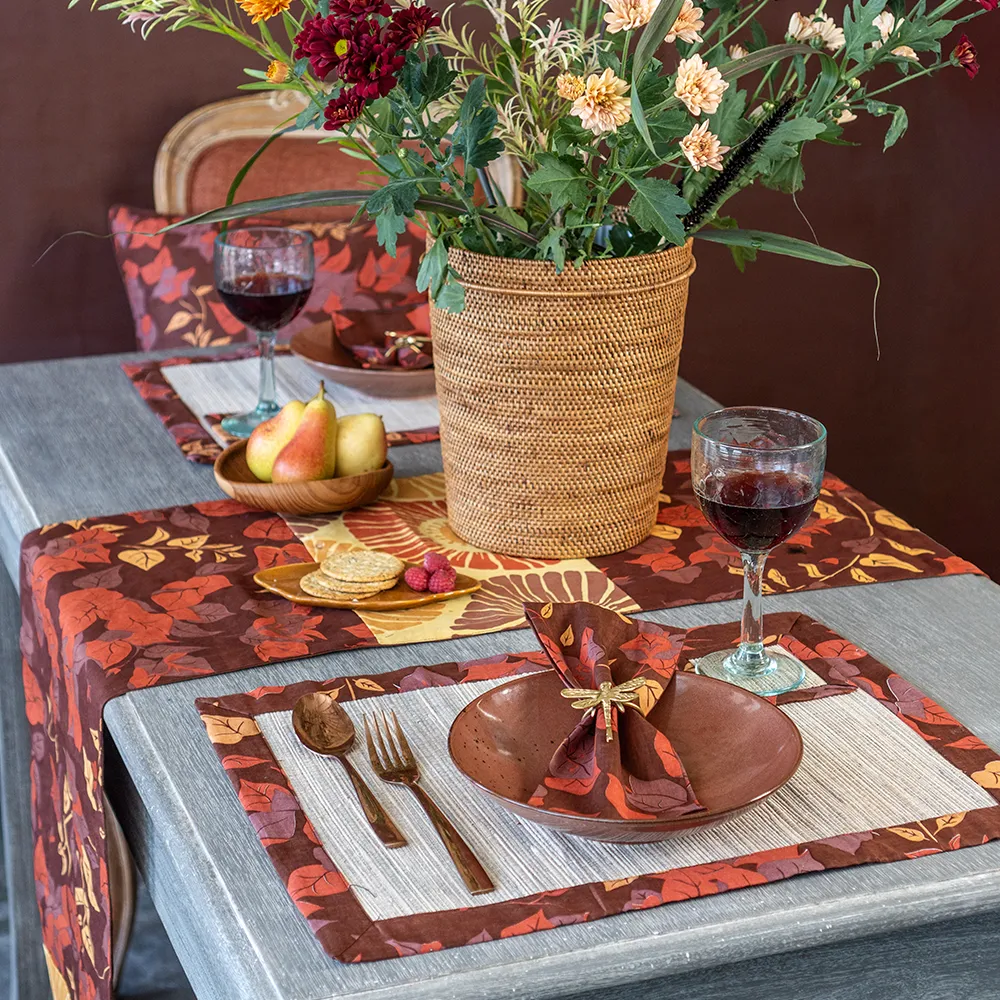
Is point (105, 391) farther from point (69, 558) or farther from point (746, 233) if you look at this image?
point (746, 233)

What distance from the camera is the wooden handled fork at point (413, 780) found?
740mm

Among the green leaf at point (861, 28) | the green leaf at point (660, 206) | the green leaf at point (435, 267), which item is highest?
the green leaf at point (861, 28)

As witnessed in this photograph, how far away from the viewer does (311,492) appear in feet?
4.04

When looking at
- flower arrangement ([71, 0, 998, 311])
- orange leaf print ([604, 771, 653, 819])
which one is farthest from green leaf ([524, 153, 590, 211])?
orange leaf print ([604, 771, 653, 819])

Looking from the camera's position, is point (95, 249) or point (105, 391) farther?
point (95, 249)

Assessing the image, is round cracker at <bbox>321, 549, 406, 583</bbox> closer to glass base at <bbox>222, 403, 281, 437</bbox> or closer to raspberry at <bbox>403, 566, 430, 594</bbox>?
raspberry at <bbox>403, 566, 430, 594</bbox>

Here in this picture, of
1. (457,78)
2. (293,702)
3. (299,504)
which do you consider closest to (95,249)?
(299,504)

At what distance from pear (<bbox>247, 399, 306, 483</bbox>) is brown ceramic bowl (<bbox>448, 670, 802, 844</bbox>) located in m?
0.49

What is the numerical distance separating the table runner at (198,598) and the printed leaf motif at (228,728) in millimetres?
75

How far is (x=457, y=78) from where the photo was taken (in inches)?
40.4

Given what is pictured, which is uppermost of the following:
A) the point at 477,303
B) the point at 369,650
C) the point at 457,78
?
the point at 457,78

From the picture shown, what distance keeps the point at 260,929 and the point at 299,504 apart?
0.58 meters

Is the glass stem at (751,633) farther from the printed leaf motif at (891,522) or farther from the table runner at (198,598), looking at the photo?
the printed leaf motif at (891,522)

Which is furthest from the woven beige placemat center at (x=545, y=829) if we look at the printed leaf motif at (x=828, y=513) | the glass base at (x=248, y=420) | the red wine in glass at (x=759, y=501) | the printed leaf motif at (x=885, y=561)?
the glass base at (x=248, y=420)
